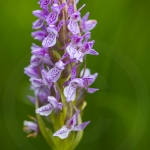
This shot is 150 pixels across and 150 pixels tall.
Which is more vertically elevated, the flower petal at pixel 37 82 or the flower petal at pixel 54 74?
the flower petal at pixel 54 74

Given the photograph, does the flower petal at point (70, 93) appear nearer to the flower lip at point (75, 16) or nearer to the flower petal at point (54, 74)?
the flower petal at point (54, 74)

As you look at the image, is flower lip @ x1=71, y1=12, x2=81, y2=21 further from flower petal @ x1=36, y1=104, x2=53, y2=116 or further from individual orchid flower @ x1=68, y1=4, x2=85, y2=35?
flower petal @ x1=36, y1=104, x2=53, y2=116

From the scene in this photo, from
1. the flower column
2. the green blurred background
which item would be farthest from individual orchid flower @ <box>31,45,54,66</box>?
the green blurred background

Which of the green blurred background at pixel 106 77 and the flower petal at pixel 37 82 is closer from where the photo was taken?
the flower petal at pixel 37 82

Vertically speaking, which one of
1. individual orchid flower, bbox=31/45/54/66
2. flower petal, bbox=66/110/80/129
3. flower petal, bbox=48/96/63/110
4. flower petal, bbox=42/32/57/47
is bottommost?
flower petal, bbox=66/110/80/129

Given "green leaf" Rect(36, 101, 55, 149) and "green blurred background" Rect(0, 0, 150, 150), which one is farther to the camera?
"green blurred background" Rect(0, 0, 150, 150)

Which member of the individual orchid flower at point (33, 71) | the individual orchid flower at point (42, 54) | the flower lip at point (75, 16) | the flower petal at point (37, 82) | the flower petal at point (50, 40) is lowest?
the flower petal at point (37, 82)

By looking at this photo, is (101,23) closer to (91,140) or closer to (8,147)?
(91,140)

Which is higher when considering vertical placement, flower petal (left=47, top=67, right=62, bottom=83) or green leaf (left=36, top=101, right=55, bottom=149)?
flower petal (left=47, top=67, right=62, bottom=83)

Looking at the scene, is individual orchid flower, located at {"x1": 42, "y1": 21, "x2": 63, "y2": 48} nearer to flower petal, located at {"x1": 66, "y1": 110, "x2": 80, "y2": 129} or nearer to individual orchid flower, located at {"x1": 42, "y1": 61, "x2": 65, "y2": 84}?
individual orchid flower, located at {"x1": 42, "y1": 61, "x2": 65, "y2": 84}

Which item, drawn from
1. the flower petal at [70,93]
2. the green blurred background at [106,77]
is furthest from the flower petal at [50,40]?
the green blurred background at [106,77]
